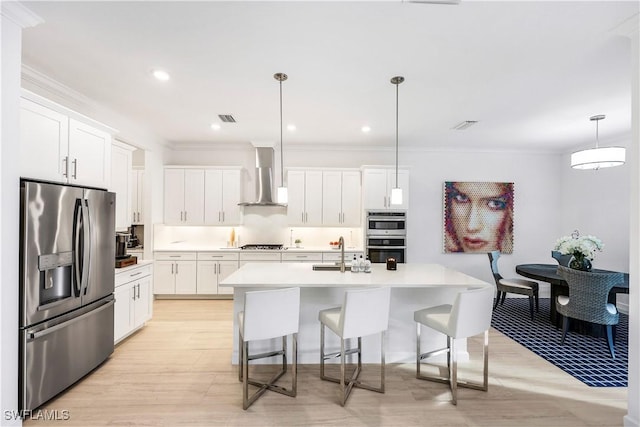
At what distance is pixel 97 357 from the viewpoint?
3.00m

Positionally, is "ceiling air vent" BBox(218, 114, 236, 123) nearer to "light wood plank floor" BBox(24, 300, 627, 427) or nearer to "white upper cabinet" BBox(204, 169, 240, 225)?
"white upper cabinet" BBox(204, 169, 240, 225)

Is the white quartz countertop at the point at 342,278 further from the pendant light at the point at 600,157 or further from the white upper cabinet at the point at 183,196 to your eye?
the white upper cabinet at the point at 183,196

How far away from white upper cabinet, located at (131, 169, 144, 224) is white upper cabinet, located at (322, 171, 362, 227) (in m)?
3.15

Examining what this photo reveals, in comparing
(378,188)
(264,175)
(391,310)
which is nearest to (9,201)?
(391,310)

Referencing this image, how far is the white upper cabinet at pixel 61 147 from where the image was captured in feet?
7.66

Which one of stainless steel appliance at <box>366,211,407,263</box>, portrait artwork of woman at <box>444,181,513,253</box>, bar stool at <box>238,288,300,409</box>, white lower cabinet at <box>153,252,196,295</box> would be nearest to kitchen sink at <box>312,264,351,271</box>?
bar stool at <box>238,288,300,409</box>

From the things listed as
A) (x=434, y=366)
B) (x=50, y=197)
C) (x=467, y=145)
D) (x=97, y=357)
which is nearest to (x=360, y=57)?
(x=50, y=197)

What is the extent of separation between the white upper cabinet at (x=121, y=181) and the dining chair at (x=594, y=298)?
509 cm

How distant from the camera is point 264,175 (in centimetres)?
572

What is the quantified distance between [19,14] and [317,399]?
11.0ft

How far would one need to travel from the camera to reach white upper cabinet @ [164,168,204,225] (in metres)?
5.74

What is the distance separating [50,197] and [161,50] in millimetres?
1391

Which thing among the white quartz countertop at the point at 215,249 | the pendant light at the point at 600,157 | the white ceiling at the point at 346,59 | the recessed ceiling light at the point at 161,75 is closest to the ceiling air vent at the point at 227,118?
the white ceiling at the point at 346,59

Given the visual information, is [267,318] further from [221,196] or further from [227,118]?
[221,196]
